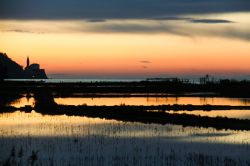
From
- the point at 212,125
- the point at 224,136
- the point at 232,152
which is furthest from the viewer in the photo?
the point at 212,125

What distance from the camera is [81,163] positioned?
53.1ft

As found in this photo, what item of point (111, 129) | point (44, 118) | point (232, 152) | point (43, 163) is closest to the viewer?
point (43, 163)

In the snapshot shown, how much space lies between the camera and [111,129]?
2592 cm

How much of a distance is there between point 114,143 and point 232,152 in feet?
17.0

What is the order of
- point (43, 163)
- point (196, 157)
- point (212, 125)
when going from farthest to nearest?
point (212, 125) < point (196, 157) < point (43, 163)

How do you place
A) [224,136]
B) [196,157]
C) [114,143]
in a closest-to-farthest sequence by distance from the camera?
[196,157] → [114,143] → [224,136]

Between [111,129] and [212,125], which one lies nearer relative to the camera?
[111,129]

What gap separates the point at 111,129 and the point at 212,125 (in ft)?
20.4

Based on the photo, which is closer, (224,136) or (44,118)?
(224,136)

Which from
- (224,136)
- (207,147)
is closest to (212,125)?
(224,136)

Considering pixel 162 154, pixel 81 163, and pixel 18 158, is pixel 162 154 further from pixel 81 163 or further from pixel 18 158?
pixel 18 158

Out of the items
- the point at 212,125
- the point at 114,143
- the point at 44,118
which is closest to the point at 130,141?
the point at 114,143

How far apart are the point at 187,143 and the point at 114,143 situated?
10.9 ft

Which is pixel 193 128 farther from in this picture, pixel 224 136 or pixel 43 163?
pixel 43 163
